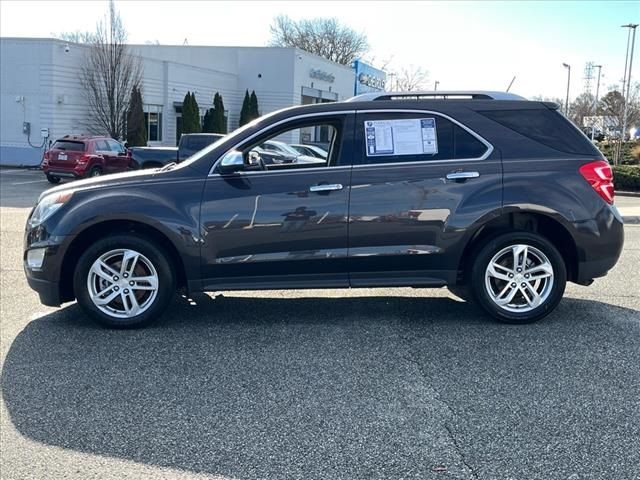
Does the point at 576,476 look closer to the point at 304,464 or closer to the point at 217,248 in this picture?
the point at 304,464

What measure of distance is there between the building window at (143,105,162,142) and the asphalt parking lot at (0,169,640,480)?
29.2 metres

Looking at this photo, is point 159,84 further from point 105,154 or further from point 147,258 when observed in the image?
point 147,258

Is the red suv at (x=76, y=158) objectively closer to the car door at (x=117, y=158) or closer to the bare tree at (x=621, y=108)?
the car door at (x=117, y=158)

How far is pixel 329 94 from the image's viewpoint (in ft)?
165

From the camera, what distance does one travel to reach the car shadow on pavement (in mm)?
3466

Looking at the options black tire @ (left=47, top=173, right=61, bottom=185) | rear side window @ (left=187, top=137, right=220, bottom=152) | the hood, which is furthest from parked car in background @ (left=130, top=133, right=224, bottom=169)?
the hood

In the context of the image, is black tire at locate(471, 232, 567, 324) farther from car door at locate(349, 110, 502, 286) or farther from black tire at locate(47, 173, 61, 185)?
black tire at locate(47, 173, 61, 185)

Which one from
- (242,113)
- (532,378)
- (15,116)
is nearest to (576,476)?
(532,378)

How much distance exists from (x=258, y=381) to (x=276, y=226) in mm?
1434

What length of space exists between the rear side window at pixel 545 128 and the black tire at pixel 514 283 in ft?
2.69

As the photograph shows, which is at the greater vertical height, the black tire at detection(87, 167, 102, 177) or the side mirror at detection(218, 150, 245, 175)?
the side mirror at detection(218, 150, 245, 175)

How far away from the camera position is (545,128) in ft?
18.5

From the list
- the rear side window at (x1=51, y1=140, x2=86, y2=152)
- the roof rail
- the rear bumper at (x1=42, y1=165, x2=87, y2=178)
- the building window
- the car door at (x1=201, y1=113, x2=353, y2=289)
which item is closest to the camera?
the car door at (x1=201, y1=113, x2=353, y2=289)

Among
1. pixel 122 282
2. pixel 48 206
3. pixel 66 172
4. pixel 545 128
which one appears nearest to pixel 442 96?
pixel 545 128
